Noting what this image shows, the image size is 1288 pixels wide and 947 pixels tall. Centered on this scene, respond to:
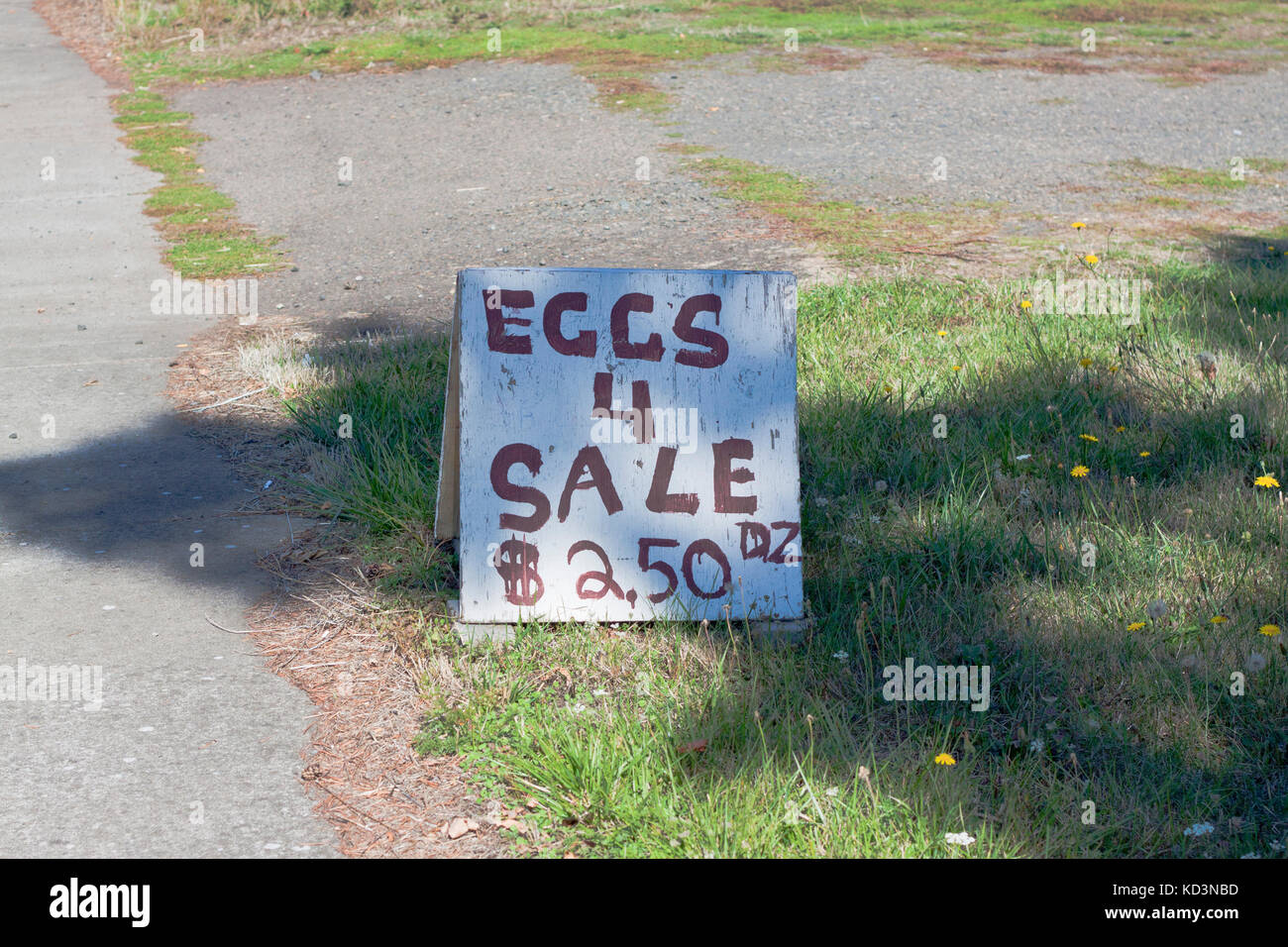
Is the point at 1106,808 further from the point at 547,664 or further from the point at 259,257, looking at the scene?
the point at 259,257

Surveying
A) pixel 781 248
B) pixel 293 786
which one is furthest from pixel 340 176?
pixel 293 786

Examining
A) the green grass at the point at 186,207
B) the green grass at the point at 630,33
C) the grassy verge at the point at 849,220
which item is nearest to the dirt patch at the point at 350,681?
the green grass at the point at 186,207

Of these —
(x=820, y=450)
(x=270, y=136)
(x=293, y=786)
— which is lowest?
(x=293, y=786)

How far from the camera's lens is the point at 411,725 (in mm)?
3189

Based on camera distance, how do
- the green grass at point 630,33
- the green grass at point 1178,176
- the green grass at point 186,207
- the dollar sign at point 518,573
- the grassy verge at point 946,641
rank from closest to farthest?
the grassy verge at point 946,641, the dollar sign at point 518,573, the green grass at point 186,207, the green grass at point 1178,176, the green grass at point 630,33

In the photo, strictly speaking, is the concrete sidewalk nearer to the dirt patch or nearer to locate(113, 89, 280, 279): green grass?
the dirt patch

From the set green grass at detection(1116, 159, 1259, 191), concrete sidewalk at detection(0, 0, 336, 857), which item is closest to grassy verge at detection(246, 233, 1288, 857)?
concrete sidewalk at detection(0, 0, 336, 857)

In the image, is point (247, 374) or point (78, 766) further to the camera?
point (247, 374)

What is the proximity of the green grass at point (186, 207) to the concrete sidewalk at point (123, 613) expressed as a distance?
0.59 m

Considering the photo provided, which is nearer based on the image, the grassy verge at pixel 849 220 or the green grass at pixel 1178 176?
the grassy verge at pixel 849 220

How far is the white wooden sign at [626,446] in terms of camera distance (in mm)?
3492

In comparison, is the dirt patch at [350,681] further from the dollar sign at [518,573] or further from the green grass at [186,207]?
the green grass at [186,207]

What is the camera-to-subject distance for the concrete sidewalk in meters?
2.79

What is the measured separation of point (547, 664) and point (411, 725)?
413 mm
